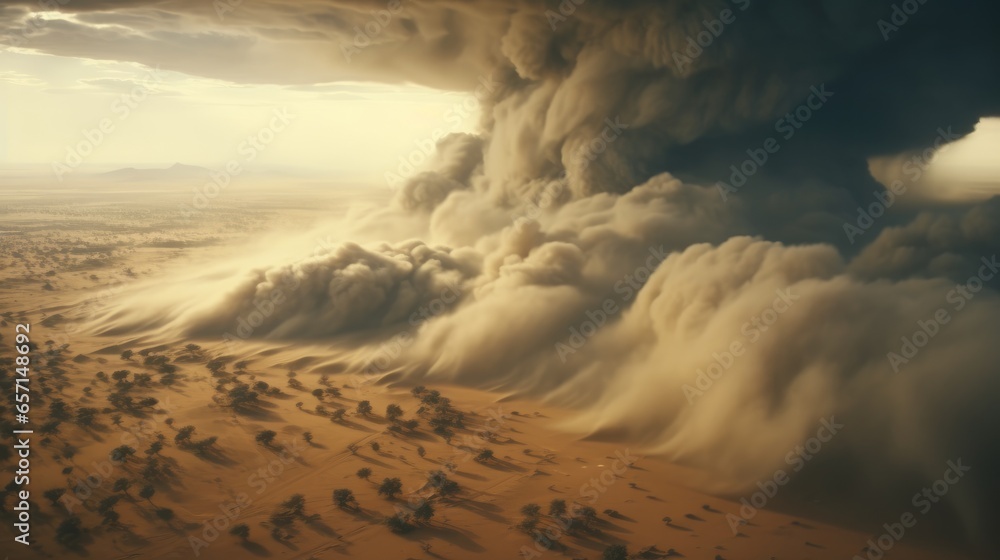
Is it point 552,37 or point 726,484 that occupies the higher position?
point 552,37

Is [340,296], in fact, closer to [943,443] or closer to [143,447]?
[143,447]

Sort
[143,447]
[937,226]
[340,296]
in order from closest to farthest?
[143,447] < [937,226] < [340,296]

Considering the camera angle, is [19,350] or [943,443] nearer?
[943,443]

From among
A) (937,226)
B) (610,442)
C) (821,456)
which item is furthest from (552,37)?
(821,456)

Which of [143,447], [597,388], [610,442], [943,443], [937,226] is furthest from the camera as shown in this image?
[937,226]

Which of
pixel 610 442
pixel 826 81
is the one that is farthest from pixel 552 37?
pixel 610 442

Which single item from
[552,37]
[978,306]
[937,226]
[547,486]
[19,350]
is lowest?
[19,350]
